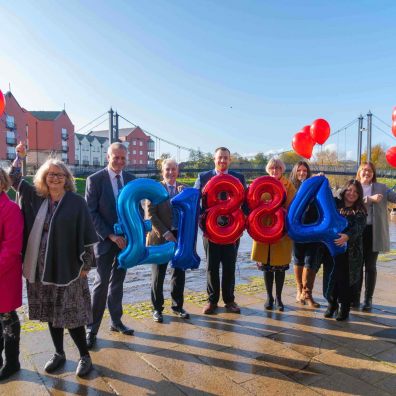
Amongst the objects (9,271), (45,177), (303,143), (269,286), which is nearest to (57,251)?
(9,271)

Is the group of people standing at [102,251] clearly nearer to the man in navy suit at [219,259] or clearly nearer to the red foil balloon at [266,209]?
the man in navy suit at [219,259]

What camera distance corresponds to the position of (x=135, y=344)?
10.7 ft

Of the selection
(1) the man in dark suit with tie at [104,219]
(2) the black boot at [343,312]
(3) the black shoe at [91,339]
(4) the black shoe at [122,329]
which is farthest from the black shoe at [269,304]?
(3) the black shoe at [91,339]

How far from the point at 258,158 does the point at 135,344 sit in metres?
69.3

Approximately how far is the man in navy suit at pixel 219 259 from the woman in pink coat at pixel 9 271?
6.30ft

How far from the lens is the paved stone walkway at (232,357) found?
260cm

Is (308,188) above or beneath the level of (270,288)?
above

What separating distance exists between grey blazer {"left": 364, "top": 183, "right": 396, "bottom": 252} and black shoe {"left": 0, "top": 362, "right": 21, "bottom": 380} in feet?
11.9

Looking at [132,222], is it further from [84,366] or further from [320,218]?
[320,218]

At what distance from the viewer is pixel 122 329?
352 cm

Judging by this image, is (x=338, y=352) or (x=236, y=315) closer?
(x=338, y=352)

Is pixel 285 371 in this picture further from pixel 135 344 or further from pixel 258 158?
pixel 258 158

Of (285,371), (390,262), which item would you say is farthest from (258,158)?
(285,371)

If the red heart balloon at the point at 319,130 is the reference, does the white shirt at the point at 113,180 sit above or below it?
below
